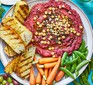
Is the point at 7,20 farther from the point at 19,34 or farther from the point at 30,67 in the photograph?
the point at 30,67

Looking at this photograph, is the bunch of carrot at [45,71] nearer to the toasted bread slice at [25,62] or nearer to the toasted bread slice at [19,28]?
the toasted bread slice at [25,62]

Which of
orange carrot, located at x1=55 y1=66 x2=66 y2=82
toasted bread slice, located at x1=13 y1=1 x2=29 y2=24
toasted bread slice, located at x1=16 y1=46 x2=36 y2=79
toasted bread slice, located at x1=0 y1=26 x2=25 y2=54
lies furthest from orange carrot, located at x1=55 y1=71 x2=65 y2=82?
toasted bread slice, located at x1=13 y1=1 x2=29 y2=24

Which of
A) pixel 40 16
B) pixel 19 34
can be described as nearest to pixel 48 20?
pixel 40 16

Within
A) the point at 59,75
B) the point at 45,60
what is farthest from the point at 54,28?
the point at 59,75

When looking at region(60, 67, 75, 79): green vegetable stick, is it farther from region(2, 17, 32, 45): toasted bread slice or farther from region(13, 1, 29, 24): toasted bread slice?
region(13, 1, 29, 24): toasted bread slice

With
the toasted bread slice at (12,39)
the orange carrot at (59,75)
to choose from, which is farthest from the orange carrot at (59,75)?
the toasted bread slice at (12,39)

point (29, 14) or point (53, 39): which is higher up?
point (29, 14)

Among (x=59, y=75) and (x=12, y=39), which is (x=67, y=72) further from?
(x=12, y=39)

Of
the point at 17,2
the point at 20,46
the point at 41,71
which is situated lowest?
the point at 41,71
